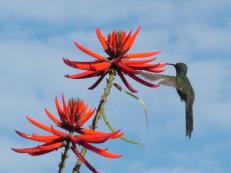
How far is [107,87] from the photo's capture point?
4684 millimetres

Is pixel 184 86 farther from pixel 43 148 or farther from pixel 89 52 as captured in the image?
pixel 43 148

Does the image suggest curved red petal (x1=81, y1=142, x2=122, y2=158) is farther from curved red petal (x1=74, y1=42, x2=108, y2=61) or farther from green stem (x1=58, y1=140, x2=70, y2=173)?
curved red petal (x1=74, y1=42, x2=108, y2=61)

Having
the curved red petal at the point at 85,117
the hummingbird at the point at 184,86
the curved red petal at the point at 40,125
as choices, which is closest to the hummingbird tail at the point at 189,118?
the hummingbird at the point at 184,86

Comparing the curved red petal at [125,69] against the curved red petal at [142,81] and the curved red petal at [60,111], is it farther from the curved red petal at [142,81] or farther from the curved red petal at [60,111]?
the curved red petal at [60,111]

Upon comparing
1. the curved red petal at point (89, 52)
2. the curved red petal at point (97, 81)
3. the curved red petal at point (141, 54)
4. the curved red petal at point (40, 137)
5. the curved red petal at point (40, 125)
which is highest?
the curved red petal at point (141, 54)

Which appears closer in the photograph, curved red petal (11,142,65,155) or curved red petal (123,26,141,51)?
curved red petal (11,142,65,155)

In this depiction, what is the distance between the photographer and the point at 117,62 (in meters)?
5.09

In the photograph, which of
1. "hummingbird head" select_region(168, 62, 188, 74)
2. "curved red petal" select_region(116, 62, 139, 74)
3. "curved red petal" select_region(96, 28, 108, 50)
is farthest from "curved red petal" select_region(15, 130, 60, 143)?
"hummingbird head" select_region(168, 62, 188, 74)

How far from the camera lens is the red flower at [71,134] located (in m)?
4.06

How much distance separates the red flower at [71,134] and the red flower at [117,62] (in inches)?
14.4

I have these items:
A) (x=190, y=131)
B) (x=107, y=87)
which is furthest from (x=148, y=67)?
(x=190, y=131)

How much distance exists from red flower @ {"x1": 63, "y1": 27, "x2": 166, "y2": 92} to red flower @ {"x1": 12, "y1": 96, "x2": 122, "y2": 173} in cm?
36

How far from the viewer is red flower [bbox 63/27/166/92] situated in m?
4.95

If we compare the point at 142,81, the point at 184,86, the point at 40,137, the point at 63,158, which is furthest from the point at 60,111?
the point at 184,86
